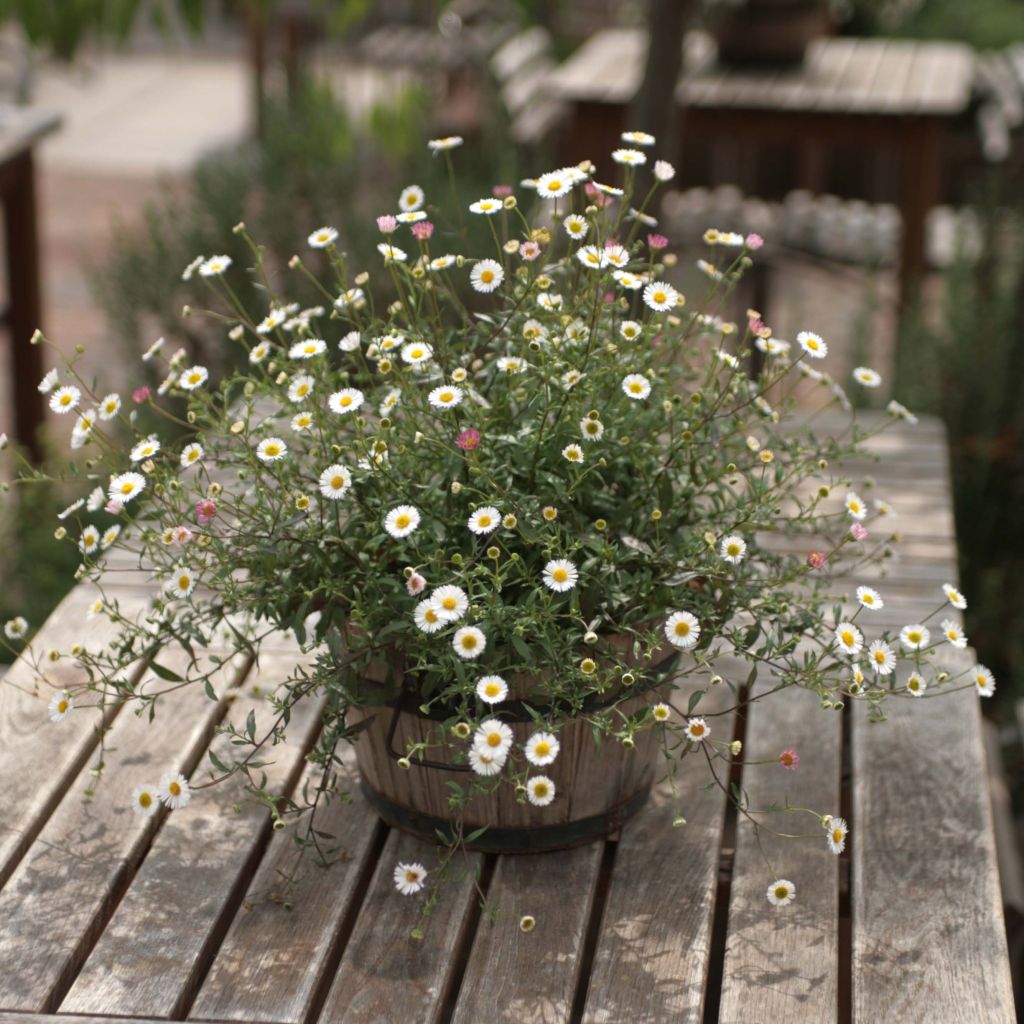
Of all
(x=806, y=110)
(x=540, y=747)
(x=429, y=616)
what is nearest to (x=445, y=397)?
(x=429, y=616)

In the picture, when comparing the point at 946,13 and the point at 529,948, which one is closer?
the point at 529,948

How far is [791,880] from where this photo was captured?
1.32m

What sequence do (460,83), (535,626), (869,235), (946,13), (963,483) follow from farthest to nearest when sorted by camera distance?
(946,13), (460,83), (869,235), (963,483), (535,626)

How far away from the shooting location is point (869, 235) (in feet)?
14.2

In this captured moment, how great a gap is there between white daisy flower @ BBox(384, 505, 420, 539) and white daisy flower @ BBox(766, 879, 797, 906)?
0.41 metres

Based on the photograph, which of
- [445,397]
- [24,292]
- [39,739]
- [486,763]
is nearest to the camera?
[486,763]

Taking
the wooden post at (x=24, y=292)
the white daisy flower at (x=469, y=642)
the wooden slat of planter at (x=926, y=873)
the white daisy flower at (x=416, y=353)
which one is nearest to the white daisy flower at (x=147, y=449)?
the white daisy flower at (x=416, y=353)

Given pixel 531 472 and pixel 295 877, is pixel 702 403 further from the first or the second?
pixel 295 877

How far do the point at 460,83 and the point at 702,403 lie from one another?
15.6 feet

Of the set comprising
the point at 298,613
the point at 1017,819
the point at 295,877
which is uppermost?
the point at 298,613

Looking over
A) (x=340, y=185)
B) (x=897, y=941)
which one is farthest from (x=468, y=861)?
(x=340, y=185)

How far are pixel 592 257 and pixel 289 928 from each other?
0.60 m

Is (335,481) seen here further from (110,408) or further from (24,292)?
(24,292)

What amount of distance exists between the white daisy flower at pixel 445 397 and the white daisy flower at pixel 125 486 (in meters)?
0.24
